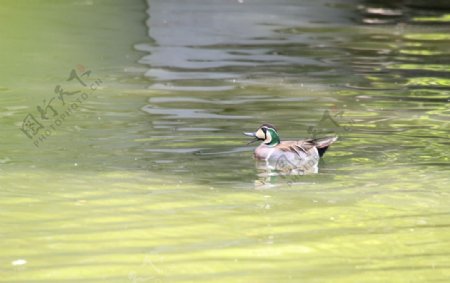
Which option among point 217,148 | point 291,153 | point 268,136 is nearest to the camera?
point 291,153

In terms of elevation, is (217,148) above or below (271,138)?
below

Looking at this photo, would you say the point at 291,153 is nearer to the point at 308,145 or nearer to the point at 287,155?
the point at 287,155

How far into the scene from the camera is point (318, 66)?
1652 centimetres

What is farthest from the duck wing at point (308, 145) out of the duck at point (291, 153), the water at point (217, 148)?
the water at point (217, 148)

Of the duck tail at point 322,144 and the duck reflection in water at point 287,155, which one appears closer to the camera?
the duck reflection in water at point 287,155

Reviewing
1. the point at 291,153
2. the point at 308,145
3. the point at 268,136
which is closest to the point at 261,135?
the point at 268,136

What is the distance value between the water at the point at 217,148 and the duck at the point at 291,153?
5.8 inches

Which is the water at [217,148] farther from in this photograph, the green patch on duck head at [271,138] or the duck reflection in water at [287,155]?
the green patch on duck head at [271,138]

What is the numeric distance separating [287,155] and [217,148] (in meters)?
0.90

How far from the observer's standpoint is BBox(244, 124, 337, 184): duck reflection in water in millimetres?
9953

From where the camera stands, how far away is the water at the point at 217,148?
7.12 meters

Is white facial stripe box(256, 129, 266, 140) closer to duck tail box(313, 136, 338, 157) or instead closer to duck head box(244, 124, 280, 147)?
duck head box(244, 124, 280, 147)

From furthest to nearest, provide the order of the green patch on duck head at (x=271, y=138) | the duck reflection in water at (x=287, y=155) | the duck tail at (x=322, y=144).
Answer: the green patch on duck head at (x=271, y=138)
the duck tail at (x=322, y=144)
the duck reflection in water at (x=287, y=155)

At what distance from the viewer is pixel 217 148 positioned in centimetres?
1074
